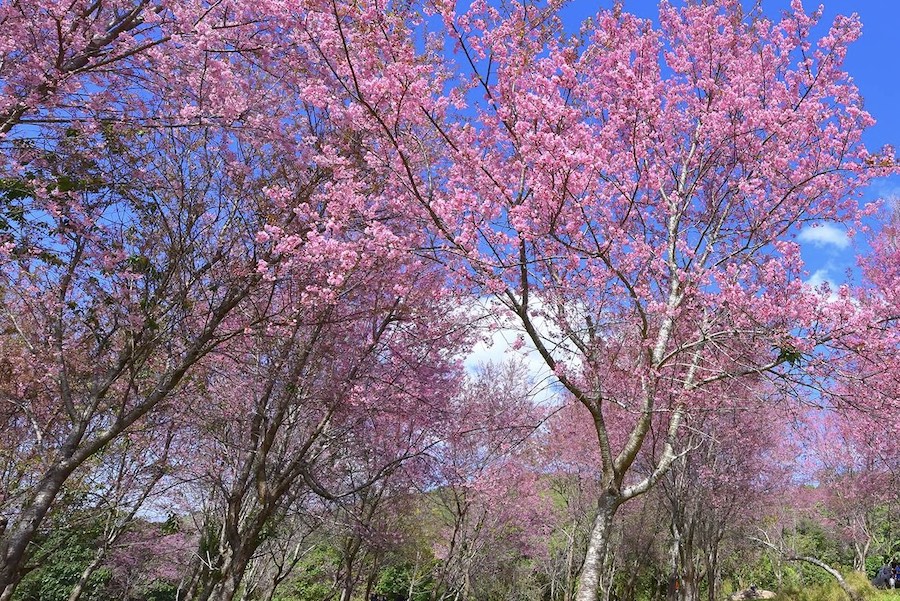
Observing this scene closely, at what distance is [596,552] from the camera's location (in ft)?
20.4

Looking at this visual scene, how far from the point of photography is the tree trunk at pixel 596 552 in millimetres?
6031

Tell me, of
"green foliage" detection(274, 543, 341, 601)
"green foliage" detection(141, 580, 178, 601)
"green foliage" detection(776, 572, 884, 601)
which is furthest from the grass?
"green foliage" detection(141, 580, 178, 601)

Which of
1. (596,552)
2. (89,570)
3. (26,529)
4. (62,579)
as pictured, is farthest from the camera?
(62,579)

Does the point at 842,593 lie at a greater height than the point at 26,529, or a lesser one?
greater

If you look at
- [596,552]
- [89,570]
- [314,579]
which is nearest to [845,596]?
[596,552]

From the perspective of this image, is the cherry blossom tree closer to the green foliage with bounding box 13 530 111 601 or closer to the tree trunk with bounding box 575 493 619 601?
the tree trunk with bounding box 575 493 619 601

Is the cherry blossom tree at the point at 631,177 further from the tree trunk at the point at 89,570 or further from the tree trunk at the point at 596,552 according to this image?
the tree trunk at the point at 89,570

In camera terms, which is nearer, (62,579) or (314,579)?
(62,579)

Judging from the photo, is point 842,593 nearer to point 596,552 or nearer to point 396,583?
point 596,552

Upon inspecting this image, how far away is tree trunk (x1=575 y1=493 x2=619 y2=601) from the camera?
603 cm

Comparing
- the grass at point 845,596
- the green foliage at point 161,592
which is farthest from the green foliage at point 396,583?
the grass at point 845,596

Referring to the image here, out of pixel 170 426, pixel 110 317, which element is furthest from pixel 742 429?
pixel 110 317

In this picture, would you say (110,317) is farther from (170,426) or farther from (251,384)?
(170,426)

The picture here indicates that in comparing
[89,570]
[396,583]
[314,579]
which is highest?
Result: [89,570]
